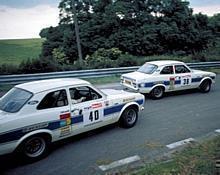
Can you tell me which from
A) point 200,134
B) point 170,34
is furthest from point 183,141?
point 170,34

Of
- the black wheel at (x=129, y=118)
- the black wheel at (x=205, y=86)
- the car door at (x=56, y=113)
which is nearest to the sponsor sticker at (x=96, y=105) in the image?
the car door at (x=56, y=113)

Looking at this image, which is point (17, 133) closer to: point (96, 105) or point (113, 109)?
point (96, 105)

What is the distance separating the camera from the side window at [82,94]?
6284 mm

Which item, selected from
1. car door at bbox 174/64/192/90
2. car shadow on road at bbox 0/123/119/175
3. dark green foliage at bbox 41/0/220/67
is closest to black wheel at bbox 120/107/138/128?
car shadow on road at bbox 0/123/119/175

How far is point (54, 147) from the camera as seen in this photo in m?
6.24

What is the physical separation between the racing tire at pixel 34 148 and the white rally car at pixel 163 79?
546 cm

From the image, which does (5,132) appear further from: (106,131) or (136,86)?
(136,86)

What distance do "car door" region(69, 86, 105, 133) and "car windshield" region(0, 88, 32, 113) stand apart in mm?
1041

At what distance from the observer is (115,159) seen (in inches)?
218

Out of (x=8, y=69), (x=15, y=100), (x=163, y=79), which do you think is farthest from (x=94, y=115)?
(x=8, y=69)

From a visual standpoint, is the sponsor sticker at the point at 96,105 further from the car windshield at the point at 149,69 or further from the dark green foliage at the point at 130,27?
the dark green foliage at the point at 130,27

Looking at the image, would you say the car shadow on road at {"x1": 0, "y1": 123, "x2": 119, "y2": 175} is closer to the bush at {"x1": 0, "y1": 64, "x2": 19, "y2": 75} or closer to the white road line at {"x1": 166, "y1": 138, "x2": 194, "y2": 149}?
the white road line at {"x1": 166, "y1": 138, "x2": 194, "y2": 149}

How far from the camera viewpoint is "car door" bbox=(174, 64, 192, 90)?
36.7 feet

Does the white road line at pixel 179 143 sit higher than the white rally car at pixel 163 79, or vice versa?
the white rally car at pixel 163 79
